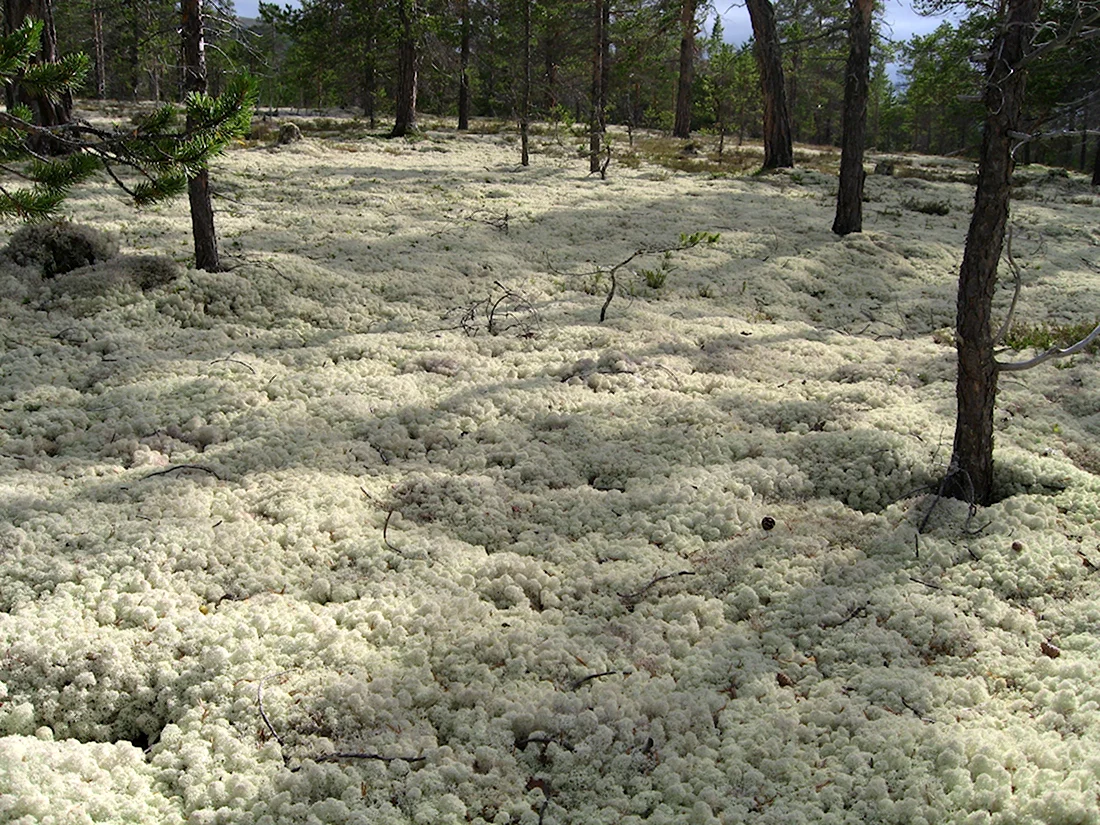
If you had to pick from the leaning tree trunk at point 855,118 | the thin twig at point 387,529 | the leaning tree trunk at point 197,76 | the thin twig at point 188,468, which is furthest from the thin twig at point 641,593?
the leaning tree trunk at point 855,118

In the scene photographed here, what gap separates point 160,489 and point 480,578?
237 centimetres

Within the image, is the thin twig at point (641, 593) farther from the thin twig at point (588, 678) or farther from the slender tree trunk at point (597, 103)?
the slender tree trunk at point (597, 103)

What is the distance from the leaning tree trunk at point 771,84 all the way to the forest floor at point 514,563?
14459 mm

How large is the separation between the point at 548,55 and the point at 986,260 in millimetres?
39671

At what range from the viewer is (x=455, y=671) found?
3.75m

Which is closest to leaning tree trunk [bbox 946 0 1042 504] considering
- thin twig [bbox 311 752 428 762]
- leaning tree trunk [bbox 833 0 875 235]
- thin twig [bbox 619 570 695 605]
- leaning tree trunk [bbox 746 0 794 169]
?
thin twig [bbox 619 570 695 605]

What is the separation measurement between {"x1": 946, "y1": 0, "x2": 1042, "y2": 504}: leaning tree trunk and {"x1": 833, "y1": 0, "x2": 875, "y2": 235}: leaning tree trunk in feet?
32.4

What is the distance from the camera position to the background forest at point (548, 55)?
34.9 ft

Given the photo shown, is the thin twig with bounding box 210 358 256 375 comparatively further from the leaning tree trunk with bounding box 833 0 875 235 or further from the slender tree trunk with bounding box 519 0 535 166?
the slender tree trunk with bounding box 519 0 535 166

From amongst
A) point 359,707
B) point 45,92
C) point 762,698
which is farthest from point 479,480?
point 45,92

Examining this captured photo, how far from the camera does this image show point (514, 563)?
182 inches

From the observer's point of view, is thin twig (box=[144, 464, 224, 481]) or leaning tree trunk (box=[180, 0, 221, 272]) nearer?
thin twig (box=[144, 464, 224, 481])

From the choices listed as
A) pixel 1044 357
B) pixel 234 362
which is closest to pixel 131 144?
pixel 234 362

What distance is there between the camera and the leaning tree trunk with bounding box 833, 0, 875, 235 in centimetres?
1350
